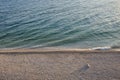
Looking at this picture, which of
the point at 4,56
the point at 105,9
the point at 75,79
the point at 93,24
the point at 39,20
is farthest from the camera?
the point at 105,9

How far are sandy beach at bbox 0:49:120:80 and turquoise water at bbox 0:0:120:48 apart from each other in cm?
245

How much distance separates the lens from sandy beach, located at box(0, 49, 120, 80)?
1317 cm

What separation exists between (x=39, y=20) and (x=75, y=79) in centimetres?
1431

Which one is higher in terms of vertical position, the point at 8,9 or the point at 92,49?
the point at 8,9

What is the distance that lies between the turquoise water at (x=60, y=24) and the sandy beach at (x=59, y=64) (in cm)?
245

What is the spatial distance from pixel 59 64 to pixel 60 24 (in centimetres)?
1016

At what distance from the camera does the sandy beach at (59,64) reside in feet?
43.2

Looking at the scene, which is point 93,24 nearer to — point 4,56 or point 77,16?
point 77,16

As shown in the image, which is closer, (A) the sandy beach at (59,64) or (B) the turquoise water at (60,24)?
(A) the sandy beach at (59,64)

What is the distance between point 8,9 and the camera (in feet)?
102

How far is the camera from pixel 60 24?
79.4 feet

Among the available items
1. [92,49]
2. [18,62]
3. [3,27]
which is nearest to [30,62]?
[18,62]

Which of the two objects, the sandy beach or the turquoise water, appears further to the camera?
the turquoise water

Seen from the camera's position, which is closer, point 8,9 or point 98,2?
point 8,9
